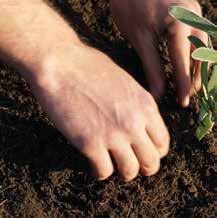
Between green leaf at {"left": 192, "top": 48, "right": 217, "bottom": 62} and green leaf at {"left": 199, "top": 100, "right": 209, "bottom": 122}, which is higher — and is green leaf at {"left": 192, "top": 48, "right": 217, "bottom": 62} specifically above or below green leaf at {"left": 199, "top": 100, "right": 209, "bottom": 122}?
above

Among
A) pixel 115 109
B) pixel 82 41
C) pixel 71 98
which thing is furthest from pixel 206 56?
pixel 82 41

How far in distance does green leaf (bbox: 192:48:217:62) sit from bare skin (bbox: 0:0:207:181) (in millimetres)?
189

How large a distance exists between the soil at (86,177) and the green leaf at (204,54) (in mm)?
350

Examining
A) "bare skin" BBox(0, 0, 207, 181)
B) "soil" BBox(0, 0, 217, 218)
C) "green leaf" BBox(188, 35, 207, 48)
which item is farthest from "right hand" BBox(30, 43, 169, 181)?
"green leaf" BBox(188, 35, 207, 48)

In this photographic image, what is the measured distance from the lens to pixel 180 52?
1.43 m

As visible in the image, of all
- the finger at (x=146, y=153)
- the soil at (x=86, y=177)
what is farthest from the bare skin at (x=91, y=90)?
A: the soil at (x=86, y=177)

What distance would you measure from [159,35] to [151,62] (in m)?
0.10

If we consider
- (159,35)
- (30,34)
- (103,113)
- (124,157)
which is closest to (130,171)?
(124,157)

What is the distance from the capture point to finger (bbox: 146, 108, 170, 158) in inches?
54.5

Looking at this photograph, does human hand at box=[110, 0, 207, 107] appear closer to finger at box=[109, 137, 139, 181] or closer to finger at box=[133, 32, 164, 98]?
finger at box=[133, 32, 164, 98]

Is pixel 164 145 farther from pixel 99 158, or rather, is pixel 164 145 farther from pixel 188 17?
pixel 188 17

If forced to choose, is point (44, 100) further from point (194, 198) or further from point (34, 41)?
point (194, 198)

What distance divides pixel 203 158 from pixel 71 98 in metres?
0.47

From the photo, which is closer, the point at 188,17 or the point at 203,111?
the point at 188,17
